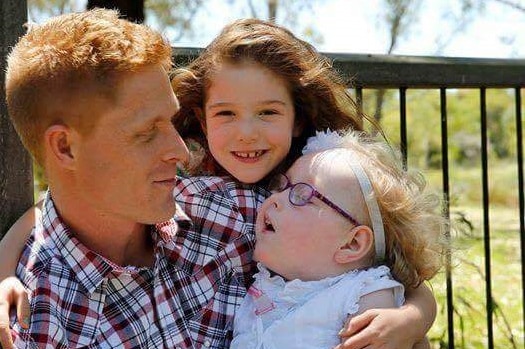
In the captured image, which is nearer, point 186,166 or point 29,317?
point 29,317

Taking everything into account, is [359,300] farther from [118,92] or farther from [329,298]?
[118,92]

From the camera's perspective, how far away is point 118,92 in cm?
215

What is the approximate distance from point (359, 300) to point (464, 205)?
10.9m

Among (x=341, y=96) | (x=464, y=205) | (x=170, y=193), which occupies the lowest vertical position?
(x=464, y=205)

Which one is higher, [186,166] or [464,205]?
[186,166]

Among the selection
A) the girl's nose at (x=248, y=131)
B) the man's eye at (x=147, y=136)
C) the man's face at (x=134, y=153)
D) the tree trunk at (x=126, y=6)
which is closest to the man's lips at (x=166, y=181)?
the man's face at (x=134, y=153)

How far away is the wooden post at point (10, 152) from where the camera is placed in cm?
245

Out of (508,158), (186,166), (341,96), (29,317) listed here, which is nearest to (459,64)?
(341,96)

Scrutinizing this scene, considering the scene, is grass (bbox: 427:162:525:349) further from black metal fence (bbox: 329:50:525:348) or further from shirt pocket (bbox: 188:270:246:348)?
shirt pocket (bbox: 188:270:246:348)

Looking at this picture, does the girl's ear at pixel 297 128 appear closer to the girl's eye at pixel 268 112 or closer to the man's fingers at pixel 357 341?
the girl's eye at pixel 268 112

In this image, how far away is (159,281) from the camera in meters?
2.31

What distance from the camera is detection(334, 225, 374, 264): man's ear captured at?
231cm

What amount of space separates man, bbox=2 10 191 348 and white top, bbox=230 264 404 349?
19 cm

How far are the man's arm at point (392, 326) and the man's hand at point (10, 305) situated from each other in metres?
0.74
